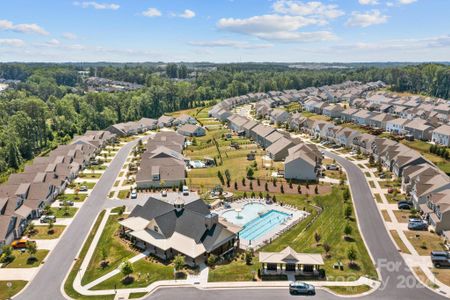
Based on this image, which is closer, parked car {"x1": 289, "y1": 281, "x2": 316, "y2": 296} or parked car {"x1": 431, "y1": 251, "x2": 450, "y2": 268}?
parked car {"x1": 289, "y1": 281, "x2": 316, "y2": 296}

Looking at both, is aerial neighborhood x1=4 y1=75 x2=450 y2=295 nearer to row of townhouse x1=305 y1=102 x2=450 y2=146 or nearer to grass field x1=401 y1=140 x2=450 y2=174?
row of townhouse x1=305 y1=102 x2=450 y2=146

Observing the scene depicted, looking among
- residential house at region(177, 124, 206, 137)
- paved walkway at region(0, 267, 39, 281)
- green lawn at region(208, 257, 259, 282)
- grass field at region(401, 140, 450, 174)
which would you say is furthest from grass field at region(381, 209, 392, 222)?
residential house at region(177, 124, 206, 137)

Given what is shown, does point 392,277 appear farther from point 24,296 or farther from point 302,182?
point 24,296

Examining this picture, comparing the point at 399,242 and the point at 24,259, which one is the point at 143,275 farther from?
the point at 399,242

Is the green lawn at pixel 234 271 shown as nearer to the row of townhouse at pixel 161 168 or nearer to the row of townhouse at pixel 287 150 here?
the row of townhouse at pixel 161 168

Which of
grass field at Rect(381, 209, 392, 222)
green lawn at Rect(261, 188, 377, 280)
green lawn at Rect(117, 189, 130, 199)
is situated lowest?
green lawn at Rect(117, 189, 130, 199)

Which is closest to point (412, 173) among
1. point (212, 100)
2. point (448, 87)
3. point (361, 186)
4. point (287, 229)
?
point (361, 186)

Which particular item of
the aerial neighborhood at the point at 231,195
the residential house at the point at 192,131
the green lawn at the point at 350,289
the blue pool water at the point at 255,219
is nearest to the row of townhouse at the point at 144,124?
the aerial neighborhood at the point at 231,195
